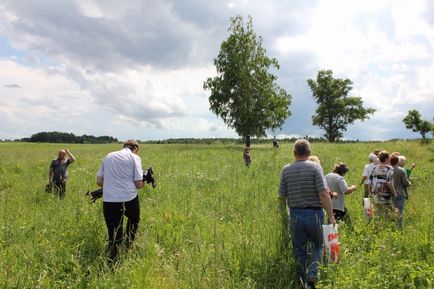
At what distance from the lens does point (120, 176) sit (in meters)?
6.49

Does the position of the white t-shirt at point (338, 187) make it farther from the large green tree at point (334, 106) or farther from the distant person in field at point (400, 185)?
the large green tree at point (334, 106)

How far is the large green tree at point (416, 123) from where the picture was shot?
2215 inches

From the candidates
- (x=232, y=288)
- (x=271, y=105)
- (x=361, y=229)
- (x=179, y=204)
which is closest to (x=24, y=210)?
(x=179, y=204)

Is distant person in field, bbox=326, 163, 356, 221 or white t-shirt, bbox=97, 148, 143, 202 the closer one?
white t-shirt, bbox=97, 148, 143, 202

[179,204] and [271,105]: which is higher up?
[271,105]

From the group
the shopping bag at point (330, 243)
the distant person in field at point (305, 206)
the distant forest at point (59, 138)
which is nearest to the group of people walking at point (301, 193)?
the distant person in field at point (305, 206)

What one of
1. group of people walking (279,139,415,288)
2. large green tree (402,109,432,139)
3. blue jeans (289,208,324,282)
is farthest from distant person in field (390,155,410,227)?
large green tree (402,109,432,139)

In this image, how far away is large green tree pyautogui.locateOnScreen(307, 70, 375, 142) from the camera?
62.8m

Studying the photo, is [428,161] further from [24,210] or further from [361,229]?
[24,210]

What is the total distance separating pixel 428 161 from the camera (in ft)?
73.0

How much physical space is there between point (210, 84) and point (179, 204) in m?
36.6

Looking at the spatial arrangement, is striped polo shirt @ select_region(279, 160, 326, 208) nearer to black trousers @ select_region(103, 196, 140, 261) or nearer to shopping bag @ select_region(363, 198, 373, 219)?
black trousers @ select_region(103, 196, 140, 261)

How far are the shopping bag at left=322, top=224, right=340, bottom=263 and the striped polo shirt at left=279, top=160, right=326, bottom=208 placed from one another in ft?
1.25

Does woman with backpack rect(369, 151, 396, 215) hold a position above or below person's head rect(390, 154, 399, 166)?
below
